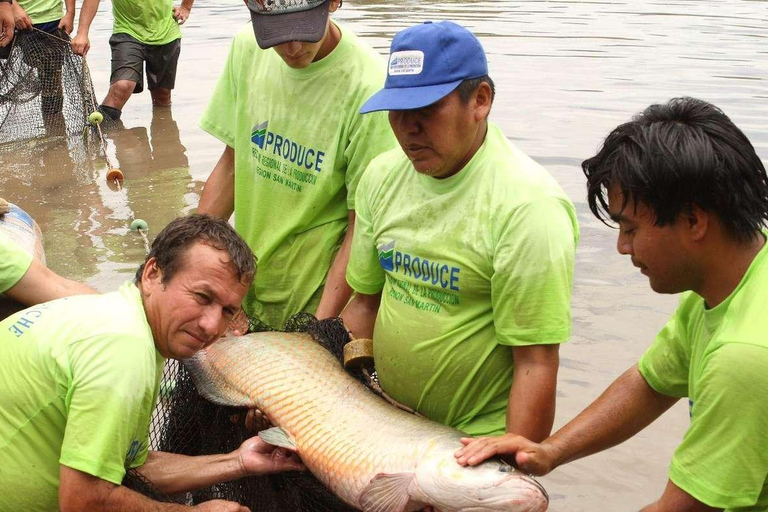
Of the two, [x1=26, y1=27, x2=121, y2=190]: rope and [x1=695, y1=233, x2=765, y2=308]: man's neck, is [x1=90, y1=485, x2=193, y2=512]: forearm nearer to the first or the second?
[x1=695, y1=233, x2=765, y2=308]: man's neck

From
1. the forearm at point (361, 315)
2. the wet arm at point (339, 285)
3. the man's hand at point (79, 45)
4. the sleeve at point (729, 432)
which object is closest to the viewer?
the sleeve at point (729, 432)

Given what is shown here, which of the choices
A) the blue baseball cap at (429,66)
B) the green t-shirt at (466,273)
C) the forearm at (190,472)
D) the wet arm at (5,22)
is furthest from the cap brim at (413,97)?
→ the wet arm at (5,22)

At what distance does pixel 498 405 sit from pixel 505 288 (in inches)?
19.7

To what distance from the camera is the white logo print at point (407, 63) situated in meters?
3.18

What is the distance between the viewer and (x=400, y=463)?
3092 mm

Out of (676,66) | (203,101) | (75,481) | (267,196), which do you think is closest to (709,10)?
(676,66)

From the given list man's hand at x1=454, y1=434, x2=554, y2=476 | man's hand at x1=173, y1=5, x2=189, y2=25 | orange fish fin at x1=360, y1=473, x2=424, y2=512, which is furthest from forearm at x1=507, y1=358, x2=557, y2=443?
man's hand at x1=173, y1=5, x2=189, y2=25

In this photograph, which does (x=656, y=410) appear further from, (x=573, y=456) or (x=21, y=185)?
(x=21, y=185)

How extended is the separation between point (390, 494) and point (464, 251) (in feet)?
2.70

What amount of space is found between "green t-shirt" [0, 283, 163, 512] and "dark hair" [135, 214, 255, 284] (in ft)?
0.57

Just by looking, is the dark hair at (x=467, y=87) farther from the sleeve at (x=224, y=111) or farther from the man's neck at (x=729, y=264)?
the sleeve at (x=224, y=111)

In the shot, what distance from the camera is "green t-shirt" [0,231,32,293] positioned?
398cm

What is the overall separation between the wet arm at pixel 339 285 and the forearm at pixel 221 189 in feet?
2.89

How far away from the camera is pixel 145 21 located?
1041 cm
